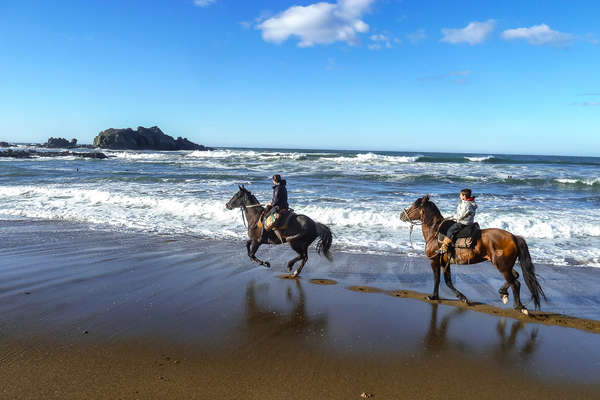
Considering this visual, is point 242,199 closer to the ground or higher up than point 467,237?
higher up

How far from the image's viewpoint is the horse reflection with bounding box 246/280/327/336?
4.99 metres

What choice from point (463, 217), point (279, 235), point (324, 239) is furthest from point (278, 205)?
point (463, 217)

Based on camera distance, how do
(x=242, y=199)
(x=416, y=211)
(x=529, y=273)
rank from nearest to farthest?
1. (x=529, y=273)
2. (x=416, y=211)
3. (x=242, y=199)

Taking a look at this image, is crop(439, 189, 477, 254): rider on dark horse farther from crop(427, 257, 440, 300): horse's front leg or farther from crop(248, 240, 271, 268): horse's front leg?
crop(248, 240, 271, 268): horse's front leg

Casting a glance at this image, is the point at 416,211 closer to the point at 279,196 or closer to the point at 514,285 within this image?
the point at 514,285

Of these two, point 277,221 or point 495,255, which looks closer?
point 495,255

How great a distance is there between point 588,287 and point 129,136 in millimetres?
103795

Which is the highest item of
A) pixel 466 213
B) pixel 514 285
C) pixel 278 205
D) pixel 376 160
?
pixel 376 160

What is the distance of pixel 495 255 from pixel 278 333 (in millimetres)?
3627

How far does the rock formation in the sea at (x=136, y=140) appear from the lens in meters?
94.8

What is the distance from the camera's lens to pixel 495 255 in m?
5.93

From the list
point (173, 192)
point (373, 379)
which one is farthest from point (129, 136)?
point (373, 379)

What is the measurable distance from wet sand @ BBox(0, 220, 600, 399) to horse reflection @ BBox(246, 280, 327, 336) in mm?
27

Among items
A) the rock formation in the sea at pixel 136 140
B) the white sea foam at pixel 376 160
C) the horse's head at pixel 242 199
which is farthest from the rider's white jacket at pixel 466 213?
the rock formation in the sea at pixel 136 140
